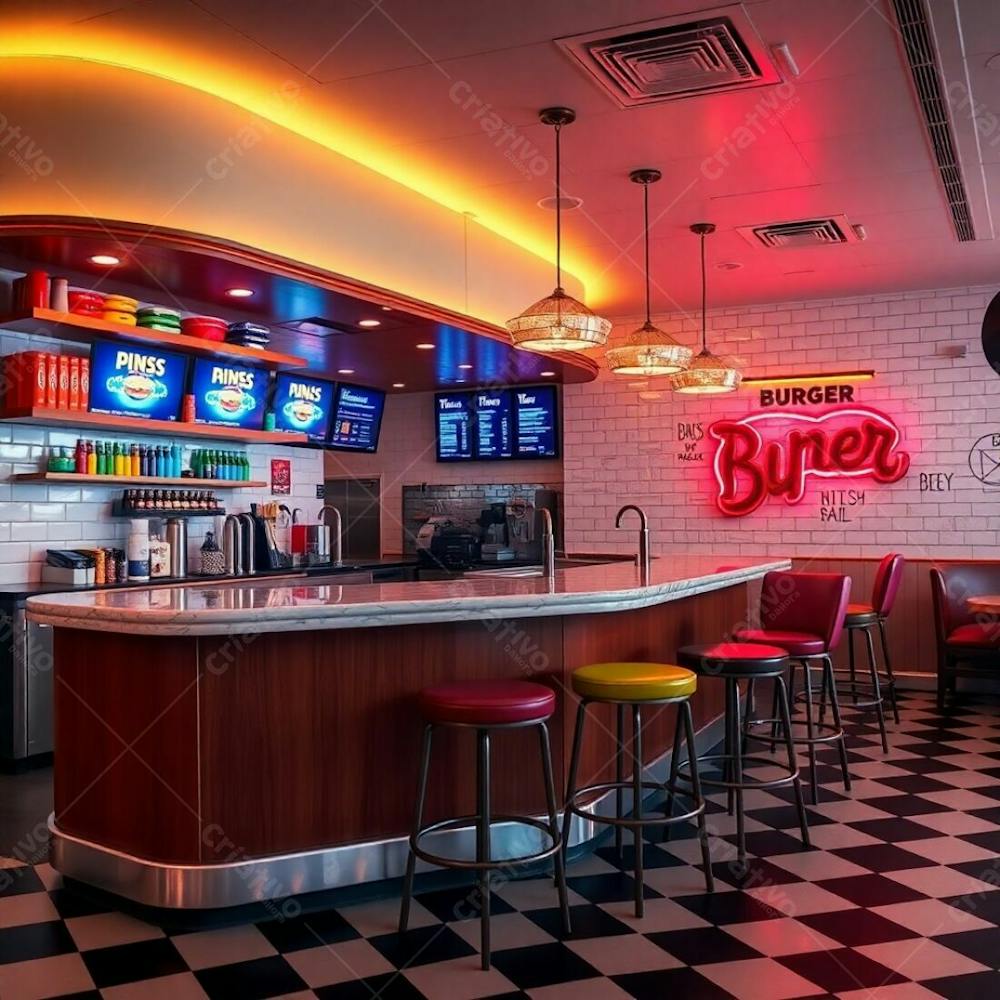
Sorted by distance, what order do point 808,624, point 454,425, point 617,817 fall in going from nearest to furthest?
point 617,817 → point 808,624 → point 454,425

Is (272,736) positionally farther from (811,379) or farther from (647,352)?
(811,379)

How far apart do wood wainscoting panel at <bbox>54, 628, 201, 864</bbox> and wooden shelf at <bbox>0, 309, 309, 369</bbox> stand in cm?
189

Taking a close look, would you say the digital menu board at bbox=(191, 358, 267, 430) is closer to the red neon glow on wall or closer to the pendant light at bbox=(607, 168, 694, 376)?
the pendant light at bbox=(607, 168, 694, 376)

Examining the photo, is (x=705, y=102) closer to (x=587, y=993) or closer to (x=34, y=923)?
(x=587, y=993)

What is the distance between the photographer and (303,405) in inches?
284

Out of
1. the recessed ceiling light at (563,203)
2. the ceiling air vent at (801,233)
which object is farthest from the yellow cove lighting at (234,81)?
the ceiling air vent at (801,233)

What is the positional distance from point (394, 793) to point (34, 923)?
Result: 4.02 ft

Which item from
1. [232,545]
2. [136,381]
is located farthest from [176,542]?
[136,381]

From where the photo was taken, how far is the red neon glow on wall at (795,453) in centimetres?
776

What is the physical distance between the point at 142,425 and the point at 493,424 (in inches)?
164

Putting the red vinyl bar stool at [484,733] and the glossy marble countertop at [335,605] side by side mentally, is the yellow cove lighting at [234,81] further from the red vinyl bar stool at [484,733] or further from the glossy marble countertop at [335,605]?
the red vinyl bar stool at [484,733]

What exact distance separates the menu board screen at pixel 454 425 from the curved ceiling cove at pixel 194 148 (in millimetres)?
3949

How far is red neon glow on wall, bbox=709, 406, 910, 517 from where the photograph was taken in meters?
7.76

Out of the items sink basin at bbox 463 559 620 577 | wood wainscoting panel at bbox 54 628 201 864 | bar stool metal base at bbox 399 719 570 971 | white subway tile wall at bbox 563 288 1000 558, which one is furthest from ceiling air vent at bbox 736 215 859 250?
wood wainscoting panel at bbox 54 628 201 864
